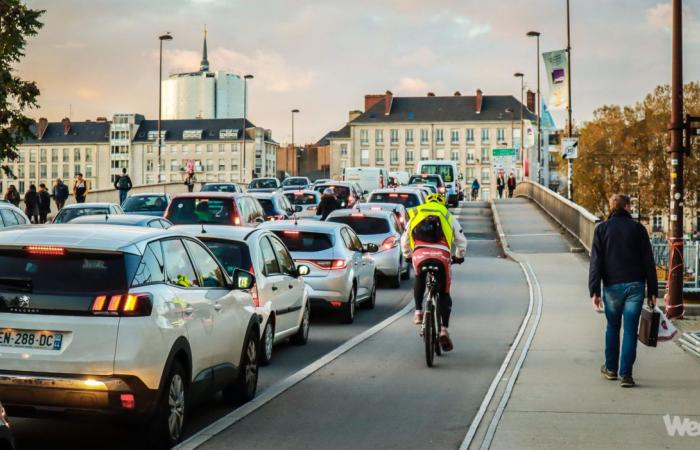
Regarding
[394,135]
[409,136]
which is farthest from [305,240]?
[409,136]

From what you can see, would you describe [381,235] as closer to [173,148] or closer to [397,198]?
[397,198]

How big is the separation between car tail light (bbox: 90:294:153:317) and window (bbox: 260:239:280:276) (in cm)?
522

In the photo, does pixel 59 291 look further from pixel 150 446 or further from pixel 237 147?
pixel 237 147

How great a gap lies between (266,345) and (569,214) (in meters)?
27.0

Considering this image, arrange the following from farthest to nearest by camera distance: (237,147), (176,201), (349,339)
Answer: (237,147) → (176,201) → (349,339)

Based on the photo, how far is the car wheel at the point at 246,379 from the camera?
972 cm

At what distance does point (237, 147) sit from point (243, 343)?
18509 centimetres

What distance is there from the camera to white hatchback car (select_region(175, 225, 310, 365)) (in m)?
12.3

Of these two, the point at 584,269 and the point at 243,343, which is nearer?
the point at 243,343

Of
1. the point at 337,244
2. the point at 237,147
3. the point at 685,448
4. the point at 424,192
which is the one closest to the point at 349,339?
the point at 337,244

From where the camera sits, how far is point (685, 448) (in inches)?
316

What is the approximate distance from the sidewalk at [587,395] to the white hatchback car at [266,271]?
2.77 metres

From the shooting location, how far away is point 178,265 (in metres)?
8.43

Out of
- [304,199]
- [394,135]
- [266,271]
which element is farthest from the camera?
[394,135]
